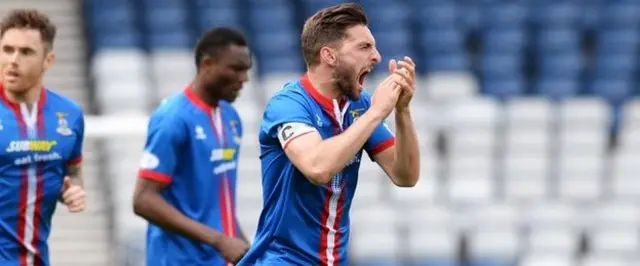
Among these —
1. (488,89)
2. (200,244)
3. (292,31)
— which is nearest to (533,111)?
(488,89)

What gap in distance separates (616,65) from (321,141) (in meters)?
9.37

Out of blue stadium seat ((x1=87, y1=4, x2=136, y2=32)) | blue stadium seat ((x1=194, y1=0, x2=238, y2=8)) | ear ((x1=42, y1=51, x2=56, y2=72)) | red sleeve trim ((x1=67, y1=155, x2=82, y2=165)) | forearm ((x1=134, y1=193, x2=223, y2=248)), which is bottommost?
forearm ((x1=134, y1=193, x2=223, y2=248))

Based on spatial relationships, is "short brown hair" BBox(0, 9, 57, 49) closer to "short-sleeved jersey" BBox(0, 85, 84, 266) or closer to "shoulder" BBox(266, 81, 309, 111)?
"short-sleeved jersey" BBox(0, 85, 84, 266)

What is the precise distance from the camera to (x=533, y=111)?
1368 cm

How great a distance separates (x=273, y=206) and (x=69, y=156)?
4.73 feet

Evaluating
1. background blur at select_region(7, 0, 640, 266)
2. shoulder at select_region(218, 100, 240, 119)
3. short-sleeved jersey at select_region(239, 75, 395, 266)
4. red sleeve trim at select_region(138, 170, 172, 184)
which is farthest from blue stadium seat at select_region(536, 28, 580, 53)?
short-sleeved jersey at select_region(239, 75, 395, 266)

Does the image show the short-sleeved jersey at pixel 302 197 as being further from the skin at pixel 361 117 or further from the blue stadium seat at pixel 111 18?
the blue stadium seat at pixel 111 18

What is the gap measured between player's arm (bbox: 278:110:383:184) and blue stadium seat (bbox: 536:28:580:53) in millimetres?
9223

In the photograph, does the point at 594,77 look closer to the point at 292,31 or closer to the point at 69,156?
the point at 292,31

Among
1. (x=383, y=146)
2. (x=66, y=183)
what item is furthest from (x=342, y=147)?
(x=66, y=183)

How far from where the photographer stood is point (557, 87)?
14.0 m

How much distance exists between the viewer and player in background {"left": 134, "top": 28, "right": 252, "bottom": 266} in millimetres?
7047

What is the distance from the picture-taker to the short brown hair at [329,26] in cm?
542

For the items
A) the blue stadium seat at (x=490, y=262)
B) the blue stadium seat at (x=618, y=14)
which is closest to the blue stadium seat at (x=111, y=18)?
the blue stadium seat at (x=490, y=262)
